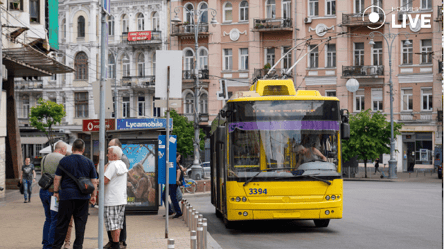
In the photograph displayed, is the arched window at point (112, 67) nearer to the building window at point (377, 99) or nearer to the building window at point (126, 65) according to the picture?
the building window at point (126, 65)

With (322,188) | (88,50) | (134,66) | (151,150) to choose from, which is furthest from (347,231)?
(88,50)

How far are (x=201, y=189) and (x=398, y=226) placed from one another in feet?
48.8

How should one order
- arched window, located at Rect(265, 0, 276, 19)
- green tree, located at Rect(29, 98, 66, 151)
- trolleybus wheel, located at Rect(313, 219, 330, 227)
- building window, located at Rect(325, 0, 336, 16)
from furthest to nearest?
green tree, located at Rect(29, 98, 66, 151) → arched window, located at Rect(265, 0, 276, 19) → building window, located at Rect(325, 0, 336, 16) → trolleybus wheel, located at Rect(313, 219, 330, 227)

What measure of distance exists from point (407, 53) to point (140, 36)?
21.5 m

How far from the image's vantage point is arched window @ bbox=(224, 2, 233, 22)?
50.0m

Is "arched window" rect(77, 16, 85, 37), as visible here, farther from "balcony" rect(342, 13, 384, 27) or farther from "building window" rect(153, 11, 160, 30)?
"balcony" rect(342, 13, 384, 27)

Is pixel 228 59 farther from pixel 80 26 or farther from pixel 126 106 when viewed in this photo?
A: pixel 80 26

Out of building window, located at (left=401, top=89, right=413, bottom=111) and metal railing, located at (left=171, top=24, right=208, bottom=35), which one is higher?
metal railing, located at (left=171, top=24, right=208, bottom=35)

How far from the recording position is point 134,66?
53.2 metres

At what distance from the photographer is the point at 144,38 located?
51938 millimetres

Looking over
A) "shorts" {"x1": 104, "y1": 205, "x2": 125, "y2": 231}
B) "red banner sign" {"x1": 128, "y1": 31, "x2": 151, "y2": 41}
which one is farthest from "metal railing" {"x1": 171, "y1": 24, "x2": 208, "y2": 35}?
"shorts" {"x1": 104, "y1": 205, "x2": 125, "y2": 231}

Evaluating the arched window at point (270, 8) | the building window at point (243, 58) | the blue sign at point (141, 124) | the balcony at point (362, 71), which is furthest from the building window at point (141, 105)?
the blue sign at point (141, 124)

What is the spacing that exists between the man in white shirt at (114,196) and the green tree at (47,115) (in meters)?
43.4

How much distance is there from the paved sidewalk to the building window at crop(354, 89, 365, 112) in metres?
31.3
